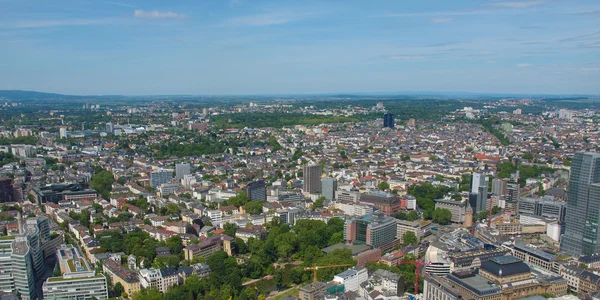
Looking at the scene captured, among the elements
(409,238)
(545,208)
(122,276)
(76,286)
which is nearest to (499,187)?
(545,208)

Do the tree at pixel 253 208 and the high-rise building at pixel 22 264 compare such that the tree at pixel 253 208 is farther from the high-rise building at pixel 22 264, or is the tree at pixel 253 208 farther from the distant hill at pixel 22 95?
the distant hill at pixel 22 95

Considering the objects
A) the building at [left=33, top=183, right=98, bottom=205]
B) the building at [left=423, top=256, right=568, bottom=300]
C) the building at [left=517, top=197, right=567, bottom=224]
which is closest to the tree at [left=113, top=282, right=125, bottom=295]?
the building at [left=423, top=256, right=568, bottom=300]

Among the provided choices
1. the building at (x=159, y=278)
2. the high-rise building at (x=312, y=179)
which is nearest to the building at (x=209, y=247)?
the building at (x=159, y=278)

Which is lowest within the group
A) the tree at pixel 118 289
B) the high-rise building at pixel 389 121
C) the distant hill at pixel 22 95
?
the tree at pixel 118 289

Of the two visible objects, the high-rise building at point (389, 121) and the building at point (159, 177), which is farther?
the high-rise building at point (389, 121)

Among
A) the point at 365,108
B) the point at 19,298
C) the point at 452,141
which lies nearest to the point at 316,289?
the point at 19,298
